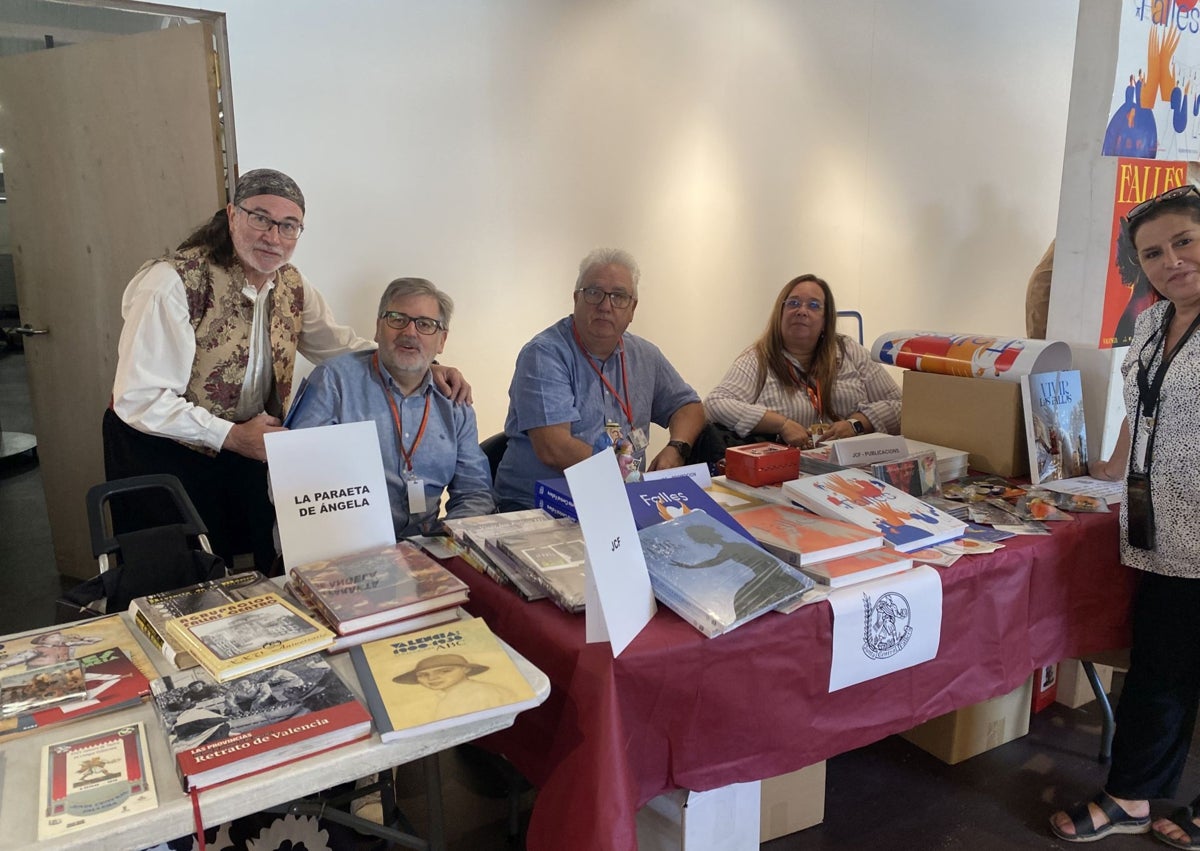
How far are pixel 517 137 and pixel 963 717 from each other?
272 centimetres

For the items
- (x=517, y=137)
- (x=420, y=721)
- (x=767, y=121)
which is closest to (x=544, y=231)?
(x=517, y=137)

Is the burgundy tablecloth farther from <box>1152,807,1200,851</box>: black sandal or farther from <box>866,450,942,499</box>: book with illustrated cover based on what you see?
<box>1152,807,1200,851</box>: black sandal

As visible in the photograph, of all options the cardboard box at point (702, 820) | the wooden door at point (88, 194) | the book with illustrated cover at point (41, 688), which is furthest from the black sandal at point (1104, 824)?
the wooden door at point (88, 194)

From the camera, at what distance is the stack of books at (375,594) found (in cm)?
132

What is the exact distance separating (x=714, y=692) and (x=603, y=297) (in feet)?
4.37

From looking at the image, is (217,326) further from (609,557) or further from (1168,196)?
(1168,196)

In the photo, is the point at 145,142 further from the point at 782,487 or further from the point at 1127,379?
the point at 1127,379

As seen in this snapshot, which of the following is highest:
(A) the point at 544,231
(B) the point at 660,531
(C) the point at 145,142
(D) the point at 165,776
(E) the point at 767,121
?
(E) the point at 767,121

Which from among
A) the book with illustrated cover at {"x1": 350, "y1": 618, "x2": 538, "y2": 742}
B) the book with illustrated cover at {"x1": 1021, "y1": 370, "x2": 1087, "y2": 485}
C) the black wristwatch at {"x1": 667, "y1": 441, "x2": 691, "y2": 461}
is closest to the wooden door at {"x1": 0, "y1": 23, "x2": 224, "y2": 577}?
the black wristwatch at {"x1": 667, "y1": 441, "x2": 691, "y2": 461}

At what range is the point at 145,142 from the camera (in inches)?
119

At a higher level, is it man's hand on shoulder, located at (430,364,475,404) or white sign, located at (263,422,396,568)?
man's hand on shoulder, located at (430,364,475,404)

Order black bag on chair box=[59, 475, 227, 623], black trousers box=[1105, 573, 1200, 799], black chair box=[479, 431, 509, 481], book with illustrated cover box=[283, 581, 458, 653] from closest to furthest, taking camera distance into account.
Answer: book with illustrated cover box=[283, 581, 458, 653] → black bag on chair box=[59, 475, 227, 623] → black trousers box=[1105, 573, 1200, 799] → black chair box=[479, 431, 509, 481]

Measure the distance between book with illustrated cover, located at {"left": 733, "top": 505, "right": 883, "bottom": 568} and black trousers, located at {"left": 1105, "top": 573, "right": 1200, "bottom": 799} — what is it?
30.1 inches

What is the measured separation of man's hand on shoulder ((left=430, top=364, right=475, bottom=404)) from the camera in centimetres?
221
